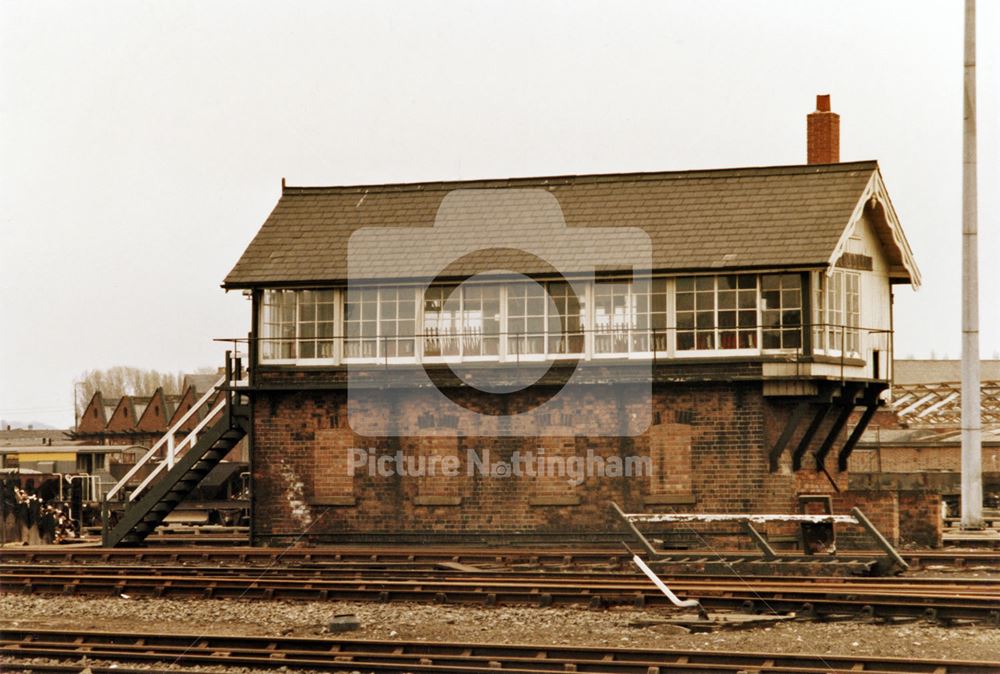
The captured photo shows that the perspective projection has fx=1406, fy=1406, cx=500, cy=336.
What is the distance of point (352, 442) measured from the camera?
2580 cm

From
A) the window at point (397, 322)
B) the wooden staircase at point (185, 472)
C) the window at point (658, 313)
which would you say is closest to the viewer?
the window at point (658, 313)

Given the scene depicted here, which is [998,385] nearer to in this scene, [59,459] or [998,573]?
[998,573]

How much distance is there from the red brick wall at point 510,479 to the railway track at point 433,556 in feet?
3.44

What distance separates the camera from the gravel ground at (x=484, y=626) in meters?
13.4

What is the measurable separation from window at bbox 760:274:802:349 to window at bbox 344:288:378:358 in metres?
7.12

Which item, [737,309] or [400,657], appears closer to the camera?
[400,657]

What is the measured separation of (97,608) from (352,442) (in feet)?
29.4

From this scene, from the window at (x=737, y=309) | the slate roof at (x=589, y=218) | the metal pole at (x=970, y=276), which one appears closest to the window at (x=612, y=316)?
the slate roof at (x=589, y=218)

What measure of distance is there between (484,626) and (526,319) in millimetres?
10901

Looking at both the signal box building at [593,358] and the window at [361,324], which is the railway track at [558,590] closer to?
the signal box building at [593,358]

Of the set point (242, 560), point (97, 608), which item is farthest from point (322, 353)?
point (97, 608)

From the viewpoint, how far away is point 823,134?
27.9 meters

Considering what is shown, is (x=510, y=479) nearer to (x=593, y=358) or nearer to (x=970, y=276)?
(x=593, y=358)

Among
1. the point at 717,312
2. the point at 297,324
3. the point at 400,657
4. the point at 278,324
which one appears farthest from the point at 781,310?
the point at 400,657
